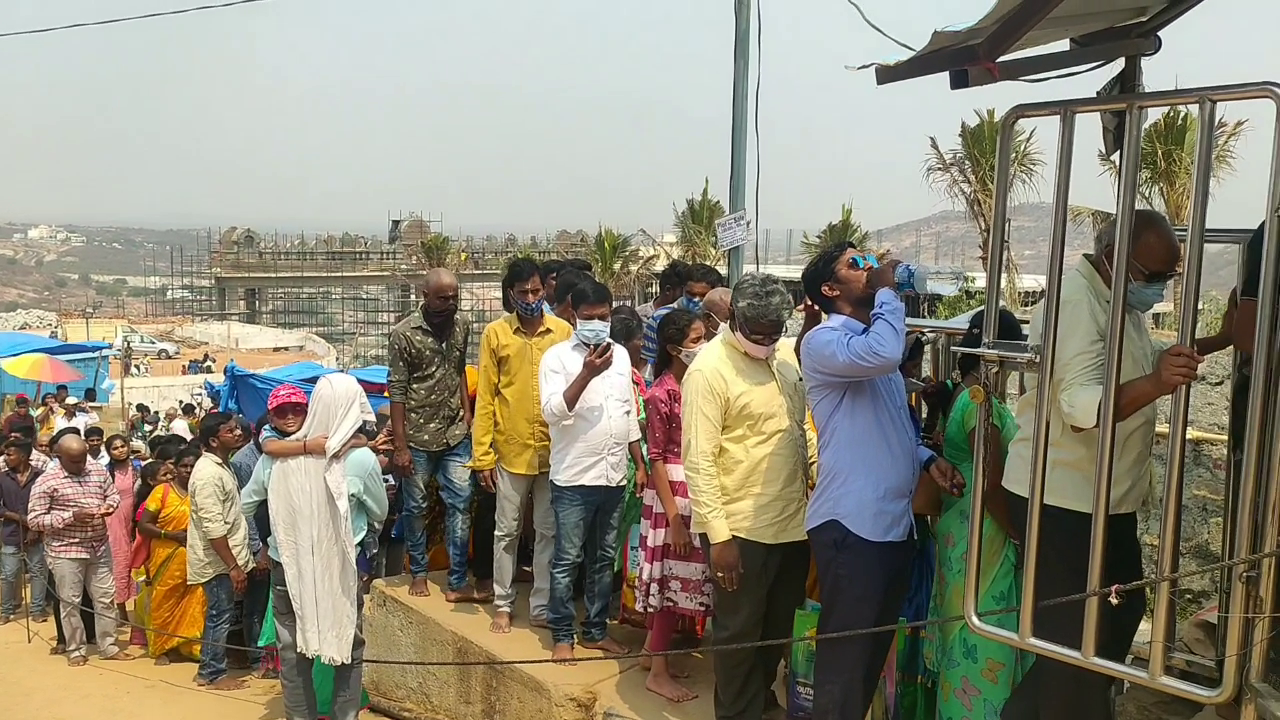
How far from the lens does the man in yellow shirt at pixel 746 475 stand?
11.9ft

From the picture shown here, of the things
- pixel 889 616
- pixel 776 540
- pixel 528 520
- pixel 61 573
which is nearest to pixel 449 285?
pixel 528 520

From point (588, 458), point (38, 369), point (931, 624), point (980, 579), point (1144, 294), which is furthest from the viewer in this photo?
point (38, 369)

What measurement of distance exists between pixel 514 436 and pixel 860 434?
2117 millimetres

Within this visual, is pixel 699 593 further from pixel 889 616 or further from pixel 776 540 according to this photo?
pixel 889 616

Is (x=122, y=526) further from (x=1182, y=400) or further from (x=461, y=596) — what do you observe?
(x=1182, y=400)

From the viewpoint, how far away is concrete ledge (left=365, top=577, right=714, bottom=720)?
14.0 feet

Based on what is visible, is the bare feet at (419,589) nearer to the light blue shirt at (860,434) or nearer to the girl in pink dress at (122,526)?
the light blue shirt at (860,434)

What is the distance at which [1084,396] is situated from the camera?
8.43 feet

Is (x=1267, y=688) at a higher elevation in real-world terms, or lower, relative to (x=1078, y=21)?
lower

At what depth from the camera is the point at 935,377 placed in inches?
167

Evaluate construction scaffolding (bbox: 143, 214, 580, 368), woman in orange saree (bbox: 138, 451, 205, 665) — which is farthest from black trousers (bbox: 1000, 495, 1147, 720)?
construction scaffolding (bbox: 143, 214, 580, 368)

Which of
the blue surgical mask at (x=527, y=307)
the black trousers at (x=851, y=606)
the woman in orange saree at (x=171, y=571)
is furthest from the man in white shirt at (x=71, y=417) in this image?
the black trousers at (x=851, y=606)

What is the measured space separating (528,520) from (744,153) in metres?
2.84

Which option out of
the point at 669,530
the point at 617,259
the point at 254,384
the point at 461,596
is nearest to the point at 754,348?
the point at 669,530
